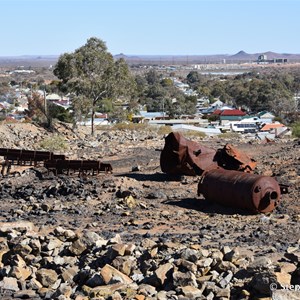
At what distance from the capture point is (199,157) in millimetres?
19297

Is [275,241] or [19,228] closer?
[275,241]

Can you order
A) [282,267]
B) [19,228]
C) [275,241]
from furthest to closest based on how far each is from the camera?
[19,228] < [275,241] < [282,267]

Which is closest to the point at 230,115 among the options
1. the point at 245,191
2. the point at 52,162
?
the point at 52,162

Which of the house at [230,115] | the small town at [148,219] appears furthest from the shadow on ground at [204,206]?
the house at [230,115]

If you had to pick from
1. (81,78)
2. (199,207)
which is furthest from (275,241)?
(81,78)

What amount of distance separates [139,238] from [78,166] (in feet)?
23.7

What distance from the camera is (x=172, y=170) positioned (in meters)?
19.8

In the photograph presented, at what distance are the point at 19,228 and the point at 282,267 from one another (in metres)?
6.01

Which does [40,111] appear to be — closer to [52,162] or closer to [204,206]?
[52,162]

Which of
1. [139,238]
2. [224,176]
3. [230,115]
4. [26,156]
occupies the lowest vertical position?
[230,115]

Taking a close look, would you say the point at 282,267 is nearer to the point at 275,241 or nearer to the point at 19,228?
the point at 275,241

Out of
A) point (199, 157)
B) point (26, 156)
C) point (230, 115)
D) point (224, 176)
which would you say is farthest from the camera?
point (230, 115)

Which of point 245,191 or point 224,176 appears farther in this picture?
point 224,176

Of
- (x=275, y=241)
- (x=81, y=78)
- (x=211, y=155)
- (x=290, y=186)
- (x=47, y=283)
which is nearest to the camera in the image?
(x=47, y=283)
